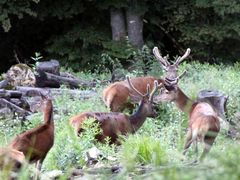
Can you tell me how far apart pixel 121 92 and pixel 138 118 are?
6.62 feet

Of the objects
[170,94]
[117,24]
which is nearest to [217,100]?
[170,94]

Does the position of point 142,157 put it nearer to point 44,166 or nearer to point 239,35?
point 44,166

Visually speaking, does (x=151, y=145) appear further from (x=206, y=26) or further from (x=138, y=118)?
(x=206, y=26)

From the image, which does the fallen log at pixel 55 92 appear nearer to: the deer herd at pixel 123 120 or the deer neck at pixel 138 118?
the deer herd at pixel 123 120

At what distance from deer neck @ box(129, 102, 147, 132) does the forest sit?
1cm

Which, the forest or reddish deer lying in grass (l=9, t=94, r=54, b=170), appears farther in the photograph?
reddish deer lying in grass (l=9, t=94, r=54, b=170)

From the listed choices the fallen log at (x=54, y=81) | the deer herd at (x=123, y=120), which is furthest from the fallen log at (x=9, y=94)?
the fallen log at (x=54, y=81)

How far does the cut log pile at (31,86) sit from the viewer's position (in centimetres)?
1187

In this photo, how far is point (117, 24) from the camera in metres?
21.0

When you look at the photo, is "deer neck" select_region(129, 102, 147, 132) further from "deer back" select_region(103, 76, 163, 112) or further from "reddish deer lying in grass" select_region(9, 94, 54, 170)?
"reddish deer lying in grass" select_region(9, 94, 54, 170)

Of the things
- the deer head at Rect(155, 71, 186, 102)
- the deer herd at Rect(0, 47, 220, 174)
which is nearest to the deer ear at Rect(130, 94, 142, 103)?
the deer herd at Rect(0, 47, 220, 174)

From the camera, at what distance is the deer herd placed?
604 cm

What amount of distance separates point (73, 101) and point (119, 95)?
75.6 inches

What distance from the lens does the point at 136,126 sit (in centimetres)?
871
